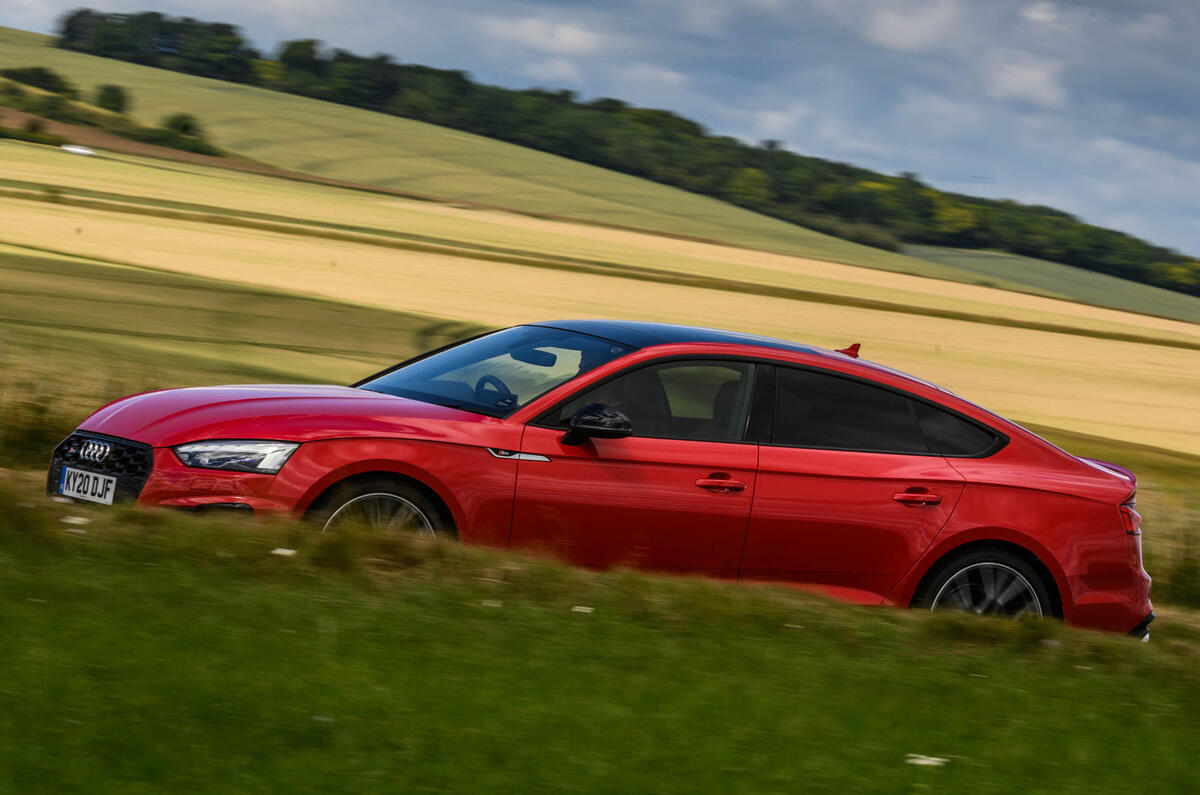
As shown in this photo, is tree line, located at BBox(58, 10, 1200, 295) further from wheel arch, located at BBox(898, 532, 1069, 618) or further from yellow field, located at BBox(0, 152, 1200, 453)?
wheel arch, located at BBox(898, 532, 1069, 618)

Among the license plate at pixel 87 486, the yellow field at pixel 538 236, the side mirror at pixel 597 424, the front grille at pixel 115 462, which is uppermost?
the yellow field at pixel 538 236

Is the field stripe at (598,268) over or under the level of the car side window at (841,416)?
over

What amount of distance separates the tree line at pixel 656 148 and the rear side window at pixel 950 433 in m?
55.4

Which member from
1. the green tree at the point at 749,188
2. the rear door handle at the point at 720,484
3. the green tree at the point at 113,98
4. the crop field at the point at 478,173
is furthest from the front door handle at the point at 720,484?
the green tree at the point at 749,188

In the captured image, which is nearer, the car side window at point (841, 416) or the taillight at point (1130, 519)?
the car side window at point (841, 416)

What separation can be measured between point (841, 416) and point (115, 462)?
137 inches

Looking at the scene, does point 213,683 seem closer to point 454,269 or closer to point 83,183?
point 454,269

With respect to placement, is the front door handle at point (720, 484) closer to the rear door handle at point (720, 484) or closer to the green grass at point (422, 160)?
the rear door handle at point (720, 484)

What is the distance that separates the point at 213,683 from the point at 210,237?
23.3 meters

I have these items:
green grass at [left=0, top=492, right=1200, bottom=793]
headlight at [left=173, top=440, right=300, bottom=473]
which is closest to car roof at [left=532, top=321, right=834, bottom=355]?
green grass at [left=0, top=492, right=1200, bottom=793]

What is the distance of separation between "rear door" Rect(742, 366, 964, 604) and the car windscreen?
0.94 m

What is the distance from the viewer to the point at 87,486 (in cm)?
666

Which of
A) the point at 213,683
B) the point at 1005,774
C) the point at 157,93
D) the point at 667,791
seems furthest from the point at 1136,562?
the point at 157,93

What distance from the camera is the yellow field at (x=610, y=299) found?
22406mm
